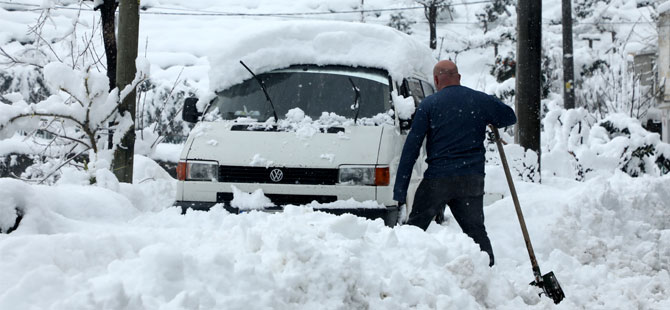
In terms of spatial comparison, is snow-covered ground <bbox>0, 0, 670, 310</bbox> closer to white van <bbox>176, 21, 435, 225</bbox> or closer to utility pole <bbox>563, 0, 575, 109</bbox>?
white van <bbox>176, 21, 435, 225</bbox>

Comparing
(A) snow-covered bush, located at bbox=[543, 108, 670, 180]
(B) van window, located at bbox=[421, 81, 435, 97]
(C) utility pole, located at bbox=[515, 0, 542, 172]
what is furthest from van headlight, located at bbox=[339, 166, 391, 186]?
(A) snow-covered bush, located at bbox=[543, 108, 670, 180]

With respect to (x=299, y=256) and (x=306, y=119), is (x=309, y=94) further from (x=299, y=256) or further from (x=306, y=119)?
(x=299, y=256)

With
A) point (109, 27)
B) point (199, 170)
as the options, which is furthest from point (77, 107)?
point (109, 27)

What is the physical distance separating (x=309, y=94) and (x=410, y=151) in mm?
1449

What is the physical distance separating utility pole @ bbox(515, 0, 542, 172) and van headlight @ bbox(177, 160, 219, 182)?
5764 millimetres

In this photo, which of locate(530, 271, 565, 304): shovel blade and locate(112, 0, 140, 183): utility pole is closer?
locate(530, 271, 565, 304): shovel blade

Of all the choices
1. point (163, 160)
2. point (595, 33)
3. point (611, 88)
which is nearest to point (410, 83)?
point (163, 160)

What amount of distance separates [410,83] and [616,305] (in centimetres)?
307

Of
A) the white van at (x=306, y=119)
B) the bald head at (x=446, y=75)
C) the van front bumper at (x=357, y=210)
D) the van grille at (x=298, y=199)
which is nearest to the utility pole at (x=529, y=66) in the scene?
the white van at (x=306, y=119)

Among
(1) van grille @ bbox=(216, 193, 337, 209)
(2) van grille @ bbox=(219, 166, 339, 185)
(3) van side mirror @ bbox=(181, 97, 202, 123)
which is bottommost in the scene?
(1) van grille @ bbox=(216, 193, 337, 209)

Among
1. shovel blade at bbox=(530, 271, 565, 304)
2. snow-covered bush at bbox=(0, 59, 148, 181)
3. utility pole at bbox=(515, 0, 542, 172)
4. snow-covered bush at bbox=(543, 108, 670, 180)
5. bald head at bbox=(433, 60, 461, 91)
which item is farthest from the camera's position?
snow-covered bush at bbox=(543, 108, 670, 180)

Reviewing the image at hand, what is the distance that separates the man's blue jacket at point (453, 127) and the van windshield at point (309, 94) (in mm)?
1014

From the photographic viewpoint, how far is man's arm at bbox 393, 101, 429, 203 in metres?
5.48

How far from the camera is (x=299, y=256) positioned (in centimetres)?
371
